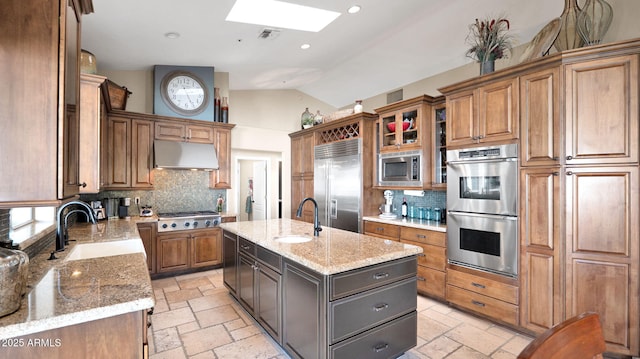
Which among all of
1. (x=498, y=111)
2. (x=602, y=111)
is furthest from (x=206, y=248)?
(x=602, y=111)

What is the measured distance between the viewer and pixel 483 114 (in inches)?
117

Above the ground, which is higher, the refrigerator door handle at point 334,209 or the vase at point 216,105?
the vase at point 216,105

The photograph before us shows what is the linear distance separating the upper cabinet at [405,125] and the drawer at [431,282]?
1.52m

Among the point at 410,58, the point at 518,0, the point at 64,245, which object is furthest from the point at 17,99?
the point at 410,58

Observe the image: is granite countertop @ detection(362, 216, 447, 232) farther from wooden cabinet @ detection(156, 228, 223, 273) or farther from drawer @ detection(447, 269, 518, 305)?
wooden cabinet @ detection(156, 228, 223, 273)

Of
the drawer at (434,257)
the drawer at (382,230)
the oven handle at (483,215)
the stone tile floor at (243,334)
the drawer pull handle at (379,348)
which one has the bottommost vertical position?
the stone tile floor at (243,334)

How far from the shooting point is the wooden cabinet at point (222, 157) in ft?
16.0

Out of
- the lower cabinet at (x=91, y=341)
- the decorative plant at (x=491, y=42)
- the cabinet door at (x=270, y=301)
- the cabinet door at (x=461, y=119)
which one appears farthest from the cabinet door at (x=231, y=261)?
the decorative plant at (x=491, y=42)

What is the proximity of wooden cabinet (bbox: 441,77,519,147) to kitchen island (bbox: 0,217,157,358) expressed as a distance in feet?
10.0

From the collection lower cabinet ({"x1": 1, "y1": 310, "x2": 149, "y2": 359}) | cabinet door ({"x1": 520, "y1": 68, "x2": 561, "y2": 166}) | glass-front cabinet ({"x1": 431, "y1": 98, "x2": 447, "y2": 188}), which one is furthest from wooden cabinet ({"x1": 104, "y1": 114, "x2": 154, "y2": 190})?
cabinet door ({"x1": 520, "y1": 68, "x2": 561, "y2": 166})

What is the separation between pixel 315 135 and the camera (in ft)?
18.0

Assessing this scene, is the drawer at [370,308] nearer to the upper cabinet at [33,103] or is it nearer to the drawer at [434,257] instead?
the drawer at [434,257]

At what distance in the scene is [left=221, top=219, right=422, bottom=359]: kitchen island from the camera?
1.85m

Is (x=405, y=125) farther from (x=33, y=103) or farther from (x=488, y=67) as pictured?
(x=33, y=103)
